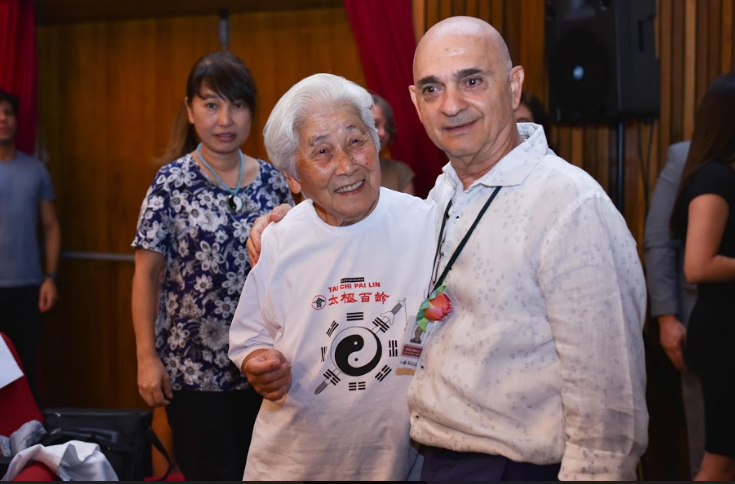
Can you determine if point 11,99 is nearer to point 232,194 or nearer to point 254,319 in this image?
point 232,194

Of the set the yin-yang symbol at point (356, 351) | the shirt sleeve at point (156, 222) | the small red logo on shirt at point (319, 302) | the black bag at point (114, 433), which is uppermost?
the shirt sleeve at point (156, 222)

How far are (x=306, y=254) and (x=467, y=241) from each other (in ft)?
1.52

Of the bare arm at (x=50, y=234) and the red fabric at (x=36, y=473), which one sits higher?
the bare arm at (x=50, y=234)

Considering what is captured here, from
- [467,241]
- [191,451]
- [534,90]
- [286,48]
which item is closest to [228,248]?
[191,451]

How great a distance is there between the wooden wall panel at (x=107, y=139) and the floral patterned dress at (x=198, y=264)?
2125 mm

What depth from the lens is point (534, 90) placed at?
4.01 m

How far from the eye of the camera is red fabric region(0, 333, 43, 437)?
2209 mm

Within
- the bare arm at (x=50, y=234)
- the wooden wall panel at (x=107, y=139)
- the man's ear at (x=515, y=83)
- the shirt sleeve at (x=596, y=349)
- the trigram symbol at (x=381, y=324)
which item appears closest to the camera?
the shirt sleeve at (x=596, y=349)

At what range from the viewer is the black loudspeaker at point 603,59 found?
3.33 meters

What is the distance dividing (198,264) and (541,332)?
4.54 feet

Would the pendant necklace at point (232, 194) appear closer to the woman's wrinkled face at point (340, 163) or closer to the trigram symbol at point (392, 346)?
the woman's wrinkled face at point (340, 163)

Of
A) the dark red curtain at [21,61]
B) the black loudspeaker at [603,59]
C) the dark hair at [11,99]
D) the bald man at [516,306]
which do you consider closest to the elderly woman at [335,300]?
the bald man at [516,306]

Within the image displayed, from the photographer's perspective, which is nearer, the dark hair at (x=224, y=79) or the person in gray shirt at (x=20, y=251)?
the dark hair at (x=224, y=79)

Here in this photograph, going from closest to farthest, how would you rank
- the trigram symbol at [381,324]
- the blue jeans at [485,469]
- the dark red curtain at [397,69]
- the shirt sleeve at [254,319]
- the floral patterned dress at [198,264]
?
the blue jeans at [485,469] < the trigram symbol at [381,324] < the shirt sleeve at [254,319] < the floral patterned dress at [198,264] < the dark red curtain at [397,69]
